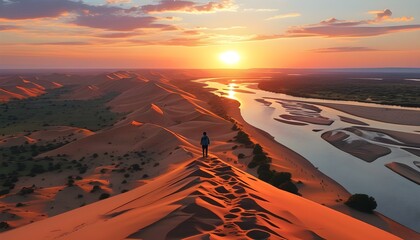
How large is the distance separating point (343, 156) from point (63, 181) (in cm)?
2116

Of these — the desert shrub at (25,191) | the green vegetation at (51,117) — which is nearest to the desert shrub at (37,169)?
the desert shrub at (25,191)

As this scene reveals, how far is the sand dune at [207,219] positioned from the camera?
692cm

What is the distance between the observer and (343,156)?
2812 centimetres

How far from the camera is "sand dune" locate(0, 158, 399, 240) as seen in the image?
6.92m

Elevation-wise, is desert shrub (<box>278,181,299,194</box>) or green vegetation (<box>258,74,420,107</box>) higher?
green vegetation (<box>258,74,420,107</box>)

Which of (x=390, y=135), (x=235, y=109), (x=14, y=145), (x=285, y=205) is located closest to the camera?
(x=285, y=205)

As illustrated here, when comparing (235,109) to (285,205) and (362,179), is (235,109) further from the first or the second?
(285,205)

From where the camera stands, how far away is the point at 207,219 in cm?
743

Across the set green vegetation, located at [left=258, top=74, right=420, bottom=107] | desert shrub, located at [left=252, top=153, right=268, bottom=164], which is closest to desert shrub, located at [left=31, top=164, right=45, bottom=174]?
Answer: desert shrub, located at [left=252, top=153, right=268, bottom=164]

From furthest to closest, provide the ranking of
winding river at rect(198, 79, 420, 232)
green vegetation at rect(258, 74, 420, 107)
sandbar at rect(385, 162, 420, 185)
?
green vegetation at rect(258, 74, 420, 107) → sandbar at rect(385, 162, 420, 185) → winding river at rect(198, 79, 420, 232)

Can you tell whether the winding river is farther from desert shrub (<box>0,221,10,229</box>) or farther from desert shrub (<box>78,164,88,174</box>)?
desert shrub (<box>0,221,10,229</box>)

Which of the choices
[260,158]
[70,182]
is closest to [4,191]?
[70,182]

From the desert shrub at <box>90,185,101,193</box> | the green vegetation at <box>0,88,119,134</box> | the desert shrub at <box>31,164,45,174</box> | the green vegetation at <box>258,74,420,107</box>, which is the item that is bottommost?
the green vegetation at <box>0,88,119,134</box>

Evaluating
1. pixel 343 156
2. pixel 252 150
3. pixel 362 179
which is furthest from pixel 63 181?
pixel 343 156
